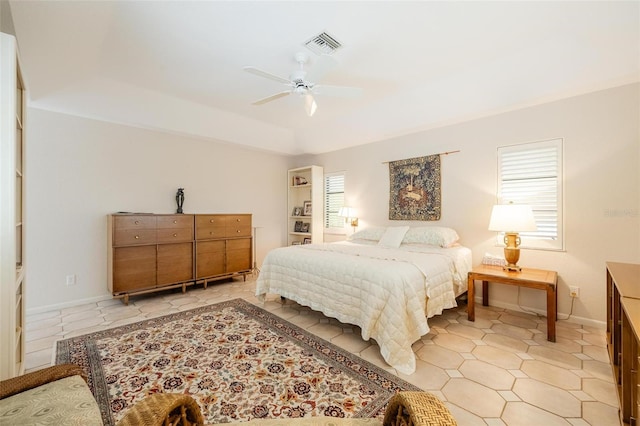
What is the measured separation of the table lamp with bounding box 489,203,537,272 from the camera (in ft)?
9.49

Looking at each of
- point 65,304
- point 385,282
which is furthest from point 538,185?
point 65,304

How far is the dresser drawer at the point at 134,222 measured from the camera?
11.7 feet

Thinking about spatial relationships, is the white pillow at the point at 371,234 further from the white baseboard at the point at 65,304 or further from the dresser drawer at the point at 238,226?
the white baseboard at the point at 65,304

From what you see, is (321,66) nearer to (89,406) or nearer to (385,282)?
(385,282)

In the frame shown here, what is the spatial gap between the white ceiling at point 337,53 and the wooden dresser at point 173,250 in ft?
4.94

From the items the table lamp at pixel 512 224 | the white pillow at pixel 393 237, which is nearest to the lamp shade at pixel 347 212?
the white pillow at pixel 393 237

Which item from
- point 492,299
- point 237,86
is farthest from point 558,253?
point 237,86

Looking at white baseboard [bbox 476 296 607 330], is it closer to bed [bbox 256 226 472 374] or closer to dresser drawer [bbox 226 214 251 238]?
bed [bbox 256 226 472 374]

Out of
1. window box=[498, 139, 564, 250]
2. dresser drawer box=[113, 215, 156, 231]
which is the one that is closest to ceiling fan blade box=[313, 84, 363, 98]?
window box=[498, 139, 564, 250]

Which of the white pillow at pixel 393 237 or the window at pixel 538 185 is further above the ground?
the window at pixel 538 185

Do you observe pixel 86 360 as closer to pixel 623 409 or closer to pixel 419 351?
pixel 419 351

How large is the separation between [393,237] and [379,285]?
5.41 ft

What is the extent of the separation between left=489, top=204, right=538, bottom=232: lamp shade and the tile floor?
1.06 meters

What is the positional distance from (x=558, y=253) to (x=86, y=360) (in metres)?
4.78
